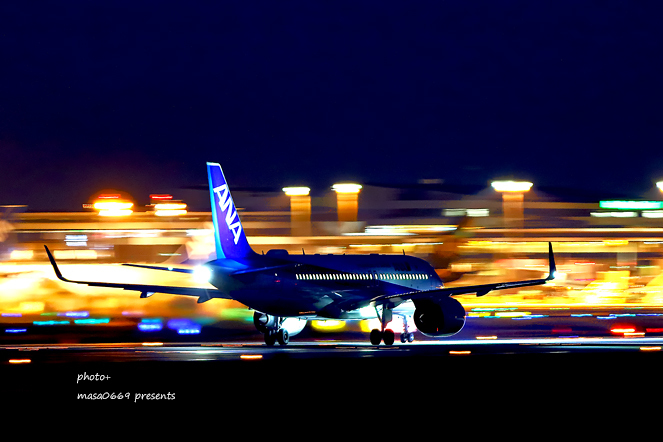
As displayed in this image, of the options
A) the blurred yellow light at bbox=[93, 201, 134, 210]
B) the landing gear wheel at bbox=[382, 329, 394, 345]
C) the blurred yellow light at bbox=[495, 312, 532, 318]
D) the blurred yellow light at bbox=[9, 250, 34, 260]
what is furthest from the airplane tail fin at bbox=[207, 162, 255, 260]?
the blurred yellow light at bbox=[93, 201, 134, 210]

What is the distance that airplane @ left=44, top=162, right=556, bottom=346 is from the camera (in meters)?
27.4

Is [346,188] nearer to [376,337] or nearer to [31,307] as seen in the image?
[31,307]

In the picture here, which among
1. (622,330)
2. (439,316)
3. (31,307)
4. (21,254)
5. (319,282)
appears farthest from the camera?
(21,254)

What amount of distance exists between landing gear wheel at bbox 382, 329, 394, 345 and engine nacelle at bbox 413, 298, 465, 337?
112cm

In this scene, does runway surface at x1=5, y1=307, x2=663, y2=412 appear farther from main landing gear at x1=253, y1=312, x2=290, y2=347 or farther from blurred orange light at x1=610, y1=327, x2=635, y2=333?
blurred orange light at x1=610, y1=327, x2=635, y2=333

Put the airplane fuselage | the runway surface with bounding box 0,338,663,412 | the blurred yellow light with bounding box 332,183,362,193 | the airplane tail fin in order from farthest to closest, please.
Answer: the blurred yellow light with bounding box 332,183,362,193 → the airplane tail fin → the airplane fuselage → the runway surface with bounding box 0,338,663,412

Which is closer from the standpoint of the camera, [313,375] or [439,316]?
[313,375]

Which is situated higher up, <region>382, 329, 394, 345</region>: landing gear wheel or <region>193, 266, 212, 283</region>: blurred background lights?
<region>193, 266, 212, 283</region>: blurred background lights

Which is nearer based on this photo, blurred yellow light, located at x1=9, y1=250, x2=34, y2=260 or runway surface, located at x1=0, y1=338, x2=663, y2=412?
runway surface, located at x1=0, y1=338, x2=663, y2=412

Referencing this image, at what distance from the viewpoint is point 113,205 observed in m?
61.8

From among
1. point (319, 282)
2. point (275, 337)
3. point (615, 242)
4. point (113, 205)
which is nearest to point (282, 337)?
point (275, 337)

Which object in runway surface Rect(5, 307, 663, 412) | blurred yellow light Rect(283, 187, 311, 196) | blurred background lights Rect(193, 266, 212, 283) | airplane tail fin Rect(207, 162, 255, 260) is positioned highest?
blurred yellow light Rect(283, 187, 311, 196)

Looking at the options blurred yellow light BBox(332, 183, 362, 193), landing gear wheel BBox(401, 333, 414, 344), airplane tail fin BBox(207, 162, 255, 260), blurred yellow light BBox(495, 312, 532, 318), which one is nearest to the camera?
airplane tail fin BBox(207, 162, 255, 260)

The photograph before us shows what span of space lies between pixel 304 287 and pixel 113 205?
36.8 metres
